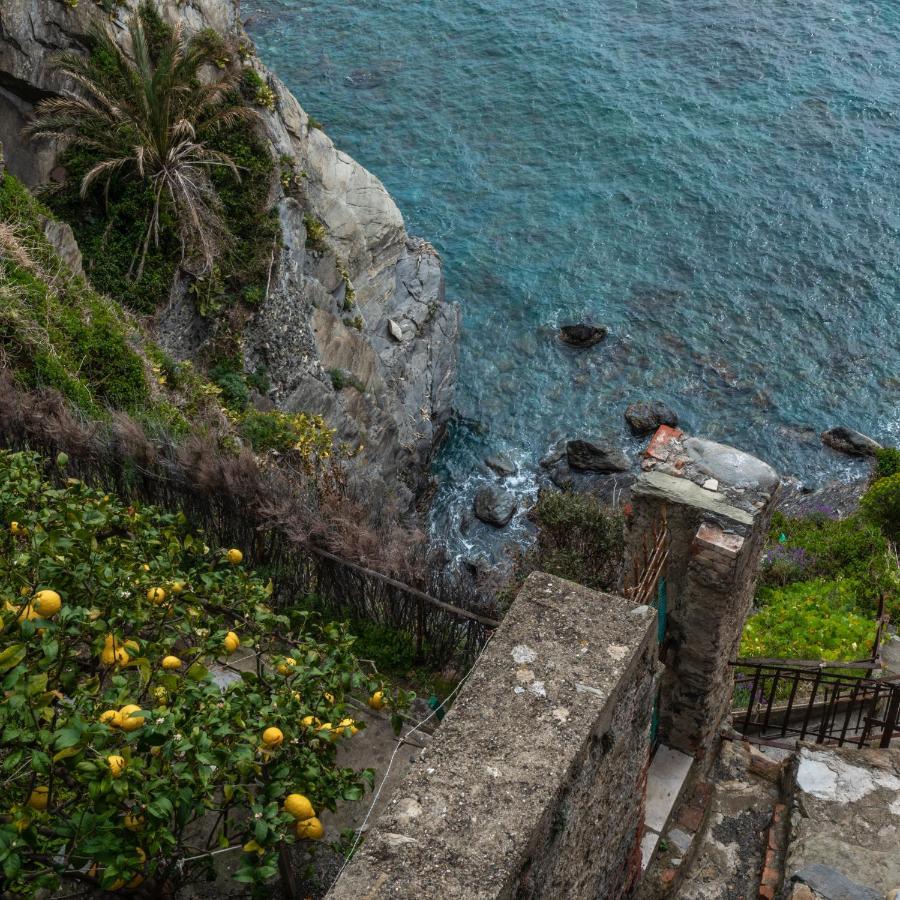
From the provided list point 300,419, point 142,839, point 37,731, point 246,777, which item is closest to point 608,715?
point 246,777

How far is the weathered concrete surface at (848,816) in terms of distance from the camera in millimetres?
5738

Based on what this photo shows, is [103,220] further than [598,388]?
No

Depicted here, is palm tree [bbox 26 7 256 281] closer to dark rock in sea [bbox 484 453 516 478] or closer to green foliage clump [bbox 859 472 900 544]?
dark rock in sea [bbox 484 453 516 478]

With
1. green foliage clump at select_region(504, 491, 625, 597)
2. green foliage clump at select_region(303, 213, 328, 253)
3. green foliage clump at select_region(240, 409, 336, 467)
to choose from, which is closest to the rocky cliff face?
green foliage clump at select_region(303, 213, 328, 253)

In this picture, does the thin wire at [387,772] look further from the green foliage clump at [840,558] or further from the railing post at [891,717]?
the green foliage clump at [840,558]

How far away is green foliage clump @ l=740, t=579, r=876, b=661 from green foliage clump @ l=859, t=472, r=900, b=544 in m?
2.68

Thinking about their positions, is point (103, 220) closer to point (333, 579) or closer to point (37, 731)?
point (333, 579)

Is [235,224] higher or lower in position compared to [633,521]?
lower

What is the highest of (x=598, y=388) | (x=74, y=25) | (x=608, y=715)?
(x=74, y=25)

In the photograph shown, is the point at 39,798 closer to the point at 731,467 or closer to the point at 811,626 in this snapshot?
the point at 731,467

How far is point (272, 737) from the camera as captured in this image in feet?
13.6

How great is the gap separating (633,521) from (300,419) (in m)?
8.25

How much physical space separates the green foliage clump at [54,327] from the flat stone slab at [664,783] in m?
7.40

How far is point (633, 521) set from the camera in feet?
19.9
